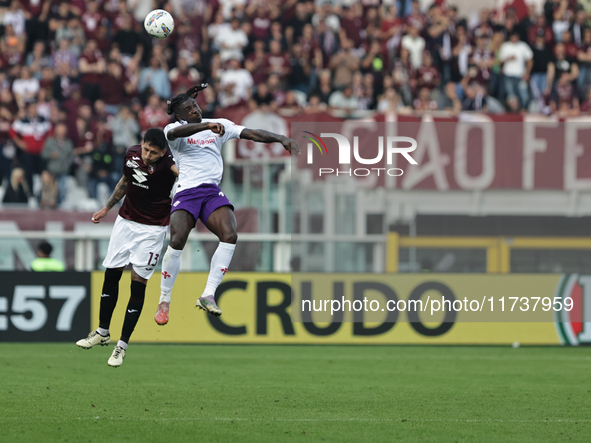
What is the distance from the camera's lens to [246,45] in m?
20.0

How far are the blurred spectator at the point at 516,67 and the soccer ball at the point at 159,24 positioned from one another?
36.8 ft

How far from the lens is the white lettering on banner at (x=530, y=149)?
16.3 meters

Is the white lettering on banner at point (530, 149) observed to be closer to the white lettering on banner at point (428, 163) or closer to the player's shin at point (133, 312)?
the white lettering on banner at point (428, 163)

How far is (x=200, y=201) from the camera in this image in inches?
389

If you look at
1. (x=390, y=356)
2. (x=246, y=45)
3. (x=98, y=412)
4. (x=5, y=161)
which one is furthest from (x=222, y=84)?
(x=98, y=412)

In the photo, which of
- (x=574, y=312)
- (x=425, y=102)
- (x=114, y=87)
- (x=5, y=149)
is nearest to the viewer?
(x=574, y=312)

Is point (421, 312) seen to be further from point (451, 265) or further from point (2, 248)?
point (2, 248)

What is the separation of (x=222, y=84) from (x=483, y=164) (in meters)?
5.44

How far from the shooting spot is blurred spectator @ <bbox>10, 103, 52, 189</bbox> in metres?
17.1

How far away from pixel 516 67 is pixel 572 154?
420 centimetres

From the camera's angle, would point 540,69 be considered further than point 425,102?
Yes

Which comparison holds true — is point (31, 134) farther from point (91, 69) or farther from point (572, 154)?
point (572, 154)

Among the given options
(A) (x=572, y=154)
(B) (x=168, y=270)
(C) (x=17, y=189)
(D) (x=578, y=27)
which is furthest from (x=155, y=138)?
(D) (x=578, y=27)

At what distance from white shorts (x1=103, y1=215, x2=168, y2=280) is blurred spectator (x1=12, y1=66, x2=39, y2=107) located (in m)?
8.61
